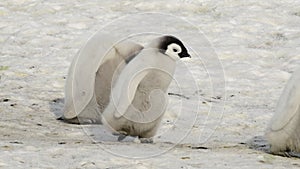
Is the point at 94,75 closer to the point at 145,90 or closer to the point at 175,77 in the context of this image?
the point at 145,90

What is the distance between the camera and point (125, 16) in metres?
11.7

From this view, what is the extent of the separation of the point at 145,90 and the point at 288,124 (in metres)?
1.11

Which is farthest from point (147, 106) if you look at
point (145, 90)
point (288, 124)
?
point (288, 124)

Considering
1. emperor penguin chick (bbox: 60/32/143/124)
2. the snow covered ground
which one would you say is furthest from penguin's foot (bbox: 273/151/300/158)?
emperor penguin chick (bbox: 60/32/143/124)

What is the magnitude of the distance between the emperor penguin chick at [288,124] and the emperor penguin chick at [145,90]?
0.89 metres

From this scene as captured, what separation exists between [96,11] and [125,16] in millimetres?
505

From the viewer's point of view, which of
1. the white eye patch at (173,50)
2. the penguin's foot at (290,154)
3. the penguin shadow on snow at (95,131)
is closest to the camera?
the penguin's foot at (290,154)

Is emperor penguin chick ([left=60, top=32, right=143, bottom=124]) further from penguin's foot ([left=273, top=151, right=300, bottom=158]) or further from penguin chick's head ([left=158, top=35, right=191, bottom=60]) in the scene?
penguin's foot ([left=273, top=151, right=300, bottom=158])

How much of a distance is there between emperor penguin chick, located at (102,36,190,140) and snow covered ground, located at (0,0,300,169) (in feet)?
0.52

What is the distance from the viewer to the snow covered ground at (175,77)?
5.37 m

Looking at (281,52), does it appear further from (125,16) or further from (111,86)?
(111,86)

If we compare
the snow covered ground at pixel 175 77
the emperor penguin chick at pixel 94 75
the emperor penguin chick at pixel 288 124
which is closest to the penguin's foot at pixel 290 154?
the emperor penguin chick at pixel 288 124

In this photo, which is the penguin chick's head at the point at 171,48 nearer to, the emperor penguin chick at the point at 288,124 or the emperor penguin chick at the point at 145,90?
the emperor penguin chick at the point at 145,90

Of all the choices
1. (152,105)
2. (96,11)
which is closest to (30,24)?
(96,11)
